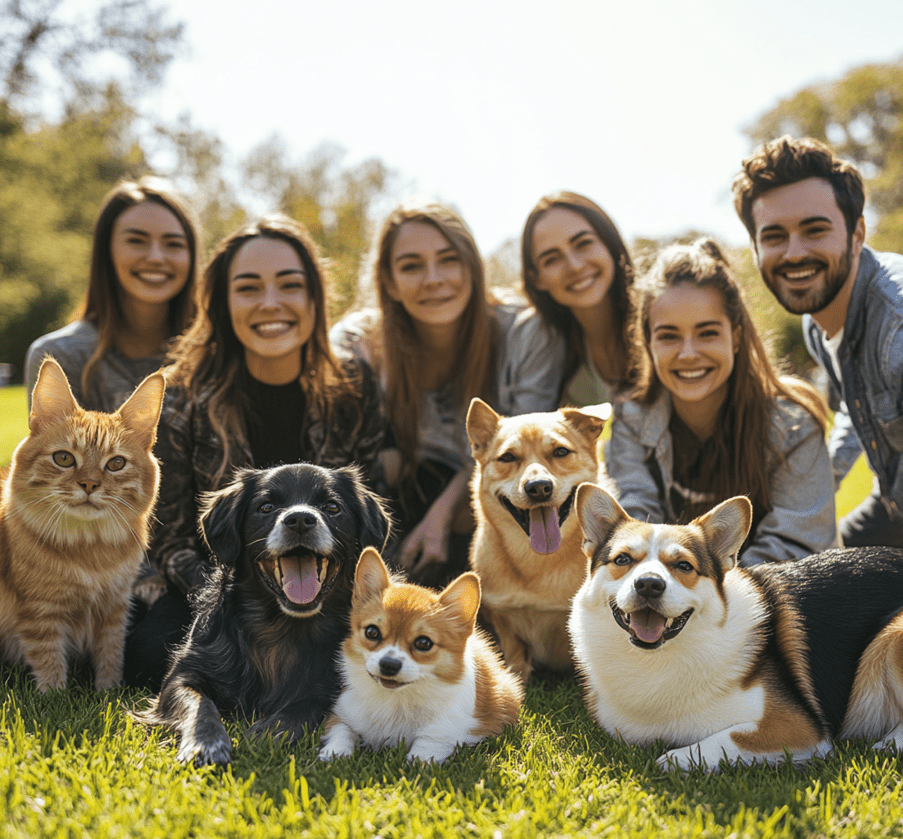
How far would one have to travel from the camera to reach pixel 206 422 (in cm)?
425

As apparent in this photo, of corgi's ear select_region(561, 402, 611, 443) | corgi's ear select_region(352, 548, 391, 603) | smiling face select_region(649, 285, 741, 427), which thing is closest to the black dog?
corgi's ear select_region(352, 548, 391, 603)

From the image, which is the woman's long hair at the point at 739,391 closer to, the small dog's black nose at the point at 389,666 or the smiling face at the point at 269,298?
the smiling face at the point at 269,298

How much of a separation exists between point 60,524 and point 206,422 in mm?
1241

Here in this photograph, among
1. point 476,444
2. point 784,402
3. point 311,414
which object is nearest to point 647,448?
point 784,402

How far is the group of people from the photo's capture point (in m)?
4.06

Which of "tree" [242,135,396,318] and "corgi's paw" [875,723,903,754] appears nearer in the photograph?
"corgi's paw" [875,723,903,754]

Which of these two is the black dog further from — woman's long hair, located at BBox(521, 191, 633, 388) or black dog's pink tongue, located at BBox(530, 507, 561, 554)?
woman's long hair, located at BBox(521, 191, 633, 388)

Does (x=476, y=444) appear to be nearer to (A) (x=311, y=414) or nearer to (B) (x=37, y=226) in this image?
(A) (x=311, y=414)

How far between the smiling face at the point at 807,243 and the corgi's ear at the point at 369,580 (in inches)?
121

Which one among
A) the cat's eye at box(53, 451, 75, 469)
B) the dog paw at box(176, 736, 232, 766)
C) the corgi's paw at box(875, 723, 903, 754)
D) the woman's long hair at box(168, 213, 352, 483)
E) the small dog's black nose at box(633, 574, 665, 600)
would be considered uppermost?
the woman's long hair at box(168, 213, 352, 483)

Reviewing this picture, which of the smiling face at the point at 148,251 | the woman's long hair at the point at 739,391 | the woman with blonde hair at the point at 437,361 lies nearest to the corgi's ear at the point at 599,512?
the woman's long hair at the point at 739,391

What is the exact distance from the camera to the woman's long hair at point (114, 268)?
5273 mm

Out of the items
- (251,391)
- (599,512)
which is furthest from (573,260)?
(599,512)

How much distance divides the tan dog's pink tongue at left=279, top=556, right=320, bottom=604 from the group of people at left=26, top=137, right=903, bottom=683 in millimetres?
933
